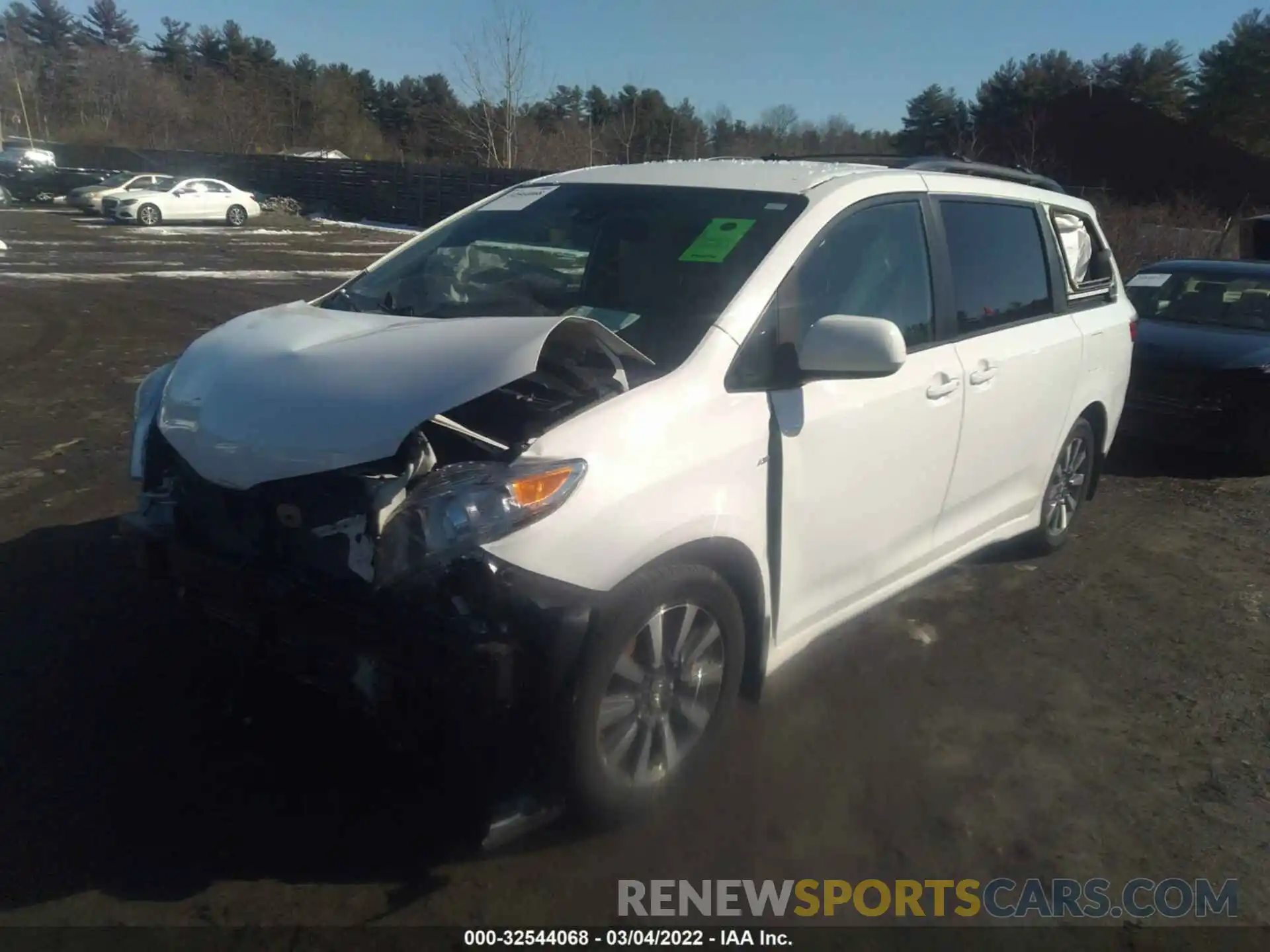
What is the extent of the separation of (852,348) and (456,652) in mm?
1541

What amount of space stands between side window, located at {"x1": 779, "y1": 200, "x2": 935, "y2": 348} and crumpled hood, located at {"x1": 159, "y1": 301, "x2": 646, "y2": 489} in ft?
2.59

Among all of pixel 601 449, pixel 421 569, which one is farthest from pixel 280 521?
pixel 601 449

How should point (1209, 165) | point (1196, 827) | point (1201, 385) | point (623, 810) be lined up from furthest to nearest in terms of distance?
point (1209, 165)
point (1201, 385)
point (1196, 827)
point (623, 810)

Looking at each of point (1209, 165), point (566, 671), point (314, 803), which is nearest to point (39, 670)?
point (314, 803)

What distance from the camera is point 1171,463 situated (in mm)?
8008

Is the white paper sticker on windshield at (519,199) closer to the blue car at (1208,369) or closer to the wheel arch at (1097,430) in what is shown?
the wheel arch at (1097,430)

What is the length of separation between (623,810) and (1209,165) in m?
53.2

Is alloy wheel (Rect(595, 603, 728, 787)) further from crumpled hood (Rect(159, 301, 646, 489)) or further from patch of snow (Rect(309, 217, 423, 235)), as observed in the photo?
patch of snow (Rect(309, 217, 423, 235))

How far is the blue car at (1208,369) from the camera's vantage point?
24.1 feet

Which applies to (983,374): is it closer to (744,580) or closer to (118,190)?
(744,580)

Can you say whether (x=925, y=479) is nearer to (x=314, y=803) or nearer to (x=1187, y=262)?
(x=314, y=803)

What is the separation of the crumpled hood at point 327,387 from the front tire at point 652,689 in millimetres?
733

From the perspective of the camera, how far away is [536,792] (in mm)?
2797

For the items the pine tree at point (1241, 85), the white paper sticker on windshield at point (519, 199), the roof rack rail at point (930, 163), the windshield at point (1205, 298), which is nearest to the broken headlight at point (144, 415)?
the white paper sticker on windshield at point (519, 199)
